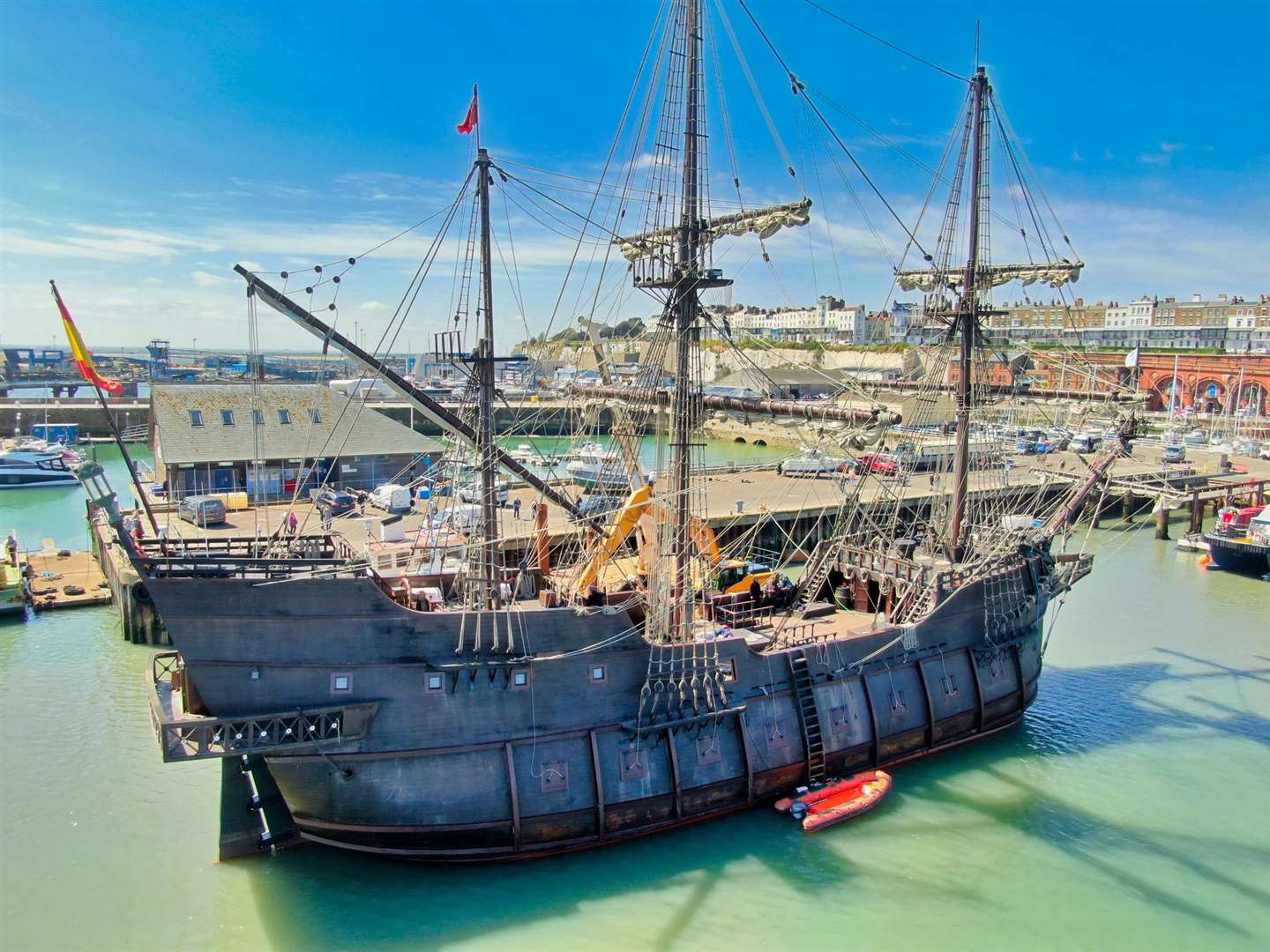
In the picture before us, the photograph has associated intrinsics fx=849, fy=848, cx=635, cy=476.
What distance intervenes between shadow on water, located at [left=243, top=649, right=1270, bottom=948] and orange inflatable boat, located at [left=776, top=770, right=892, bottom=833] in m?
0.32

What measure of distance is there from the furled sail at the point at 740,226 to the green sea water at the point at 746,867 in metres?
11.8

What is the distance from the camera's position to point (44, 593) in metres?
28.8

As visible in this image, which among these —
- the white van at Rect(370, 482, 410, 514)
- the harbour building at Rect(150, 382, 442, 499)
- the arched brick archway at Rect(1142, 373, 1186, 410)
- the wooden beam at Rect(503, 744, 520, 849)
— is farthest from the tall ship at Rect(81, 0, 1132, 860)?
the arched brick archway at Rect(1142, 373, 1186, 410)

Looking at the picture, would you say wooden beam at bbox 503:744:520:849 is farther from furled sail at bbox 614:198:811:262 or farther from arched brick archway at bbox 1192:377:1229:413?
arched brick archway at bbox 1192:377:1229:413

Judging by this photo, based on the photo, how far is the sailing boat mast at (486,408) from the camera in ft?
50.6

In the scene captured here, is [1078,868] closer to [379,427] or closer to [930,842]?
[930,842]

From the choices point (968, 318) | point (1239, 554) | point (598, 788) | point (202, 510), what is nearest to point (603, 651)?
point (598, 788)

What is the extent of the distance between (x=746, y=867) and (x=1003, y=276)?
16732 millimetres

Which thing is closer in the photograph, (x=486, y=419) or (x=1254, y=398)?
(x=486, y=419)

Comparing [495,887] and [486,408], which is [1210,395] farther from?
[495,887]

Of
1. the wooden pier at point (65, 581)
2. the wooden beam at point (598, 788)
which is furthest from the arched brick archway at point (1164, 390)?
the wooden pier at point (65, 581)

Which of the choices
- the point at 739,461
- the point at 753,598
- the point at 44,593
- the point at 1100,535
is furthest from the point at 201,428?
the point at 1100,535

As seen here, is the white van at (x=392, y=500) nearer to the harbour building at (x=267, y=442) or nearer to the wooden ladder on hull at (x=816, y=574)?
the harbour building at (x=267, y=442)

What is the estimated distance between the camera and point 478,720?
1468cm
